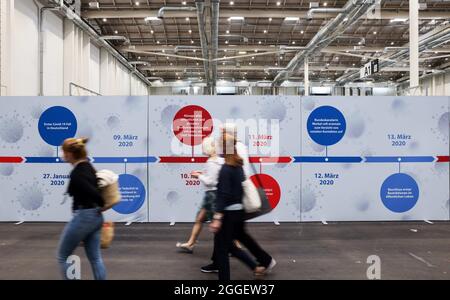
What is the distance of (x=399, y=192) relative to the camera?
6.67 meters

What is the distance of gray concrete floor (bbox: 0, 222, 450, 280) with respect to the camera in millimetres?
4160

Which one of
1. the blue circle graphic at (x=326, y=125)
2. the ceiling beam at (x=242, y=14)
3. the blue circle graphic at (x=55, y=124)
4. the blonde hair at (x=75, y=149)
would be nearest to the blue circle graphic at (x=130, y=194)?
the blue circle graphic at (x=55, y=124)

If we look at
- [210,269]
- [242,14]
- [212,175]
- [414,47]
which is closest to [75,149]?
[212,175]

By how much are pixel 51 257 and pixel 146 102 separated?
287 cm

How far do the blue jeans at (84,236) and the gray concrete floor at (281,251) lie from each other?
1055mm

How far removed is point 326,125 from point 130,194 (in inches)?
130

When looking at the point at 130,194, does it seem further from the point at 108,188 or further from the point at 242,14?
the point at 242,14

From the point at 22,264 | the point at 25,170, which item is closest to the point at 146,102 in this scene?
the point at 25,170

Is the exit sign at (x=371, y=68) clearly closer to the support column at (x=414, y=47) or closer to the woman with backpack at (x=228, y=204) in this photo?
the support column at (x=414, y=47)

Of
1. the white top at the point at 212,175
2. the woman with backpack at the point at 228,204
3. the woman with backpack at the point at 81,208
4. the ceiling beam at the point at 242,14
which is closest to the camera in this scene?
the woman with backpack at the point at 81,208

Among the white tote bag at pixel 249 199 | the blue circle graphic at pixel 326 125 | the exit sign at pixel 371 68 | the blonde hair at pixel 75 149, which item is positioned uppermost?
the exit sign at pixel 371 68

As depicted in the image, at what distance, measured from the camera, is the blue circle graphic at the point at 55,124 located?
6605 millimetres
